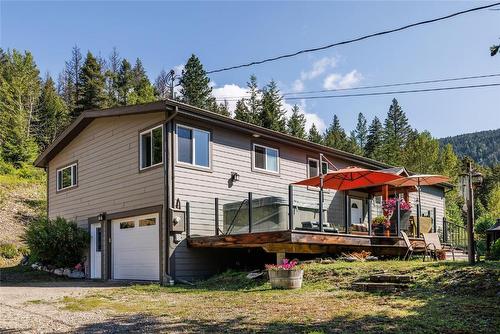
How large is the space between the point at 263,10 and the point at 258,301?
335 inches

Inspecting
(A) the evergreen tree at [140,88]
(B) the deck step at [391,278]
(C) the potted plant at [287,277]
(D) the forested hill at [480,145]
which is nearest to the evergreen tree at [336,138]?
(A) the evergreen tree at [140,88]

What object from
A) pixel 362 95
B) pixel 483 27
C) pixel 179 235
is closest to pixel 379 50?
pixel 483 27

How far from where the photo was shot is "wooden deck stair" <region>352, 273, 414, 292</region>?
8070 mm

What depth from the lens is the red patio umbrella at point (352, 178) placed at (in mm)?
12789

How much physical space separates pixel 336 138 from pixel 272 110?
925 cm

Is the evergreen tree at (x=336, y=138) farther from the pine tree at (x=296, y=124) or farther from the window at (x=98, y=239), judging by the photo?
the window at (x=98, y=239)

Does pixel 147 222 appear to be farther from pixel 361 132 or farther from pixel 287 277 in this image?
pixel 361 132

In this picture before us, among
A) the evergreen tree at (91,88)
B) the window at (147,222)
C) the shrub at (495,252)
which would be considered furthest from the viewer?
the evergreen tree at (91,88)

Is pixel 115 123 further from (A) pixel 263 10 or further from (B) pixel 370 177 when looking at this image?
(B) pixel 370 177

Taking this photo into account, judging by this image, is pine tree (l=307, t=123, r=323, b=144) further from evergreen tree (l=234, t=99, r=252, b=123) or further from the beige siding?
the beige siding

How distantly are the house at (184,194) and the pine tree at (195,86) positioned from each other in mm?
27494

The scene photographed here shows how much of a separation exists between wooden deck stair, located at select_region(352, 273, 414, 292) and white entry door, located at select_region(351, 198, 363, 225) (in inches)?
396

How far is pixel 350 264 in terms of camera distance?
10719mm

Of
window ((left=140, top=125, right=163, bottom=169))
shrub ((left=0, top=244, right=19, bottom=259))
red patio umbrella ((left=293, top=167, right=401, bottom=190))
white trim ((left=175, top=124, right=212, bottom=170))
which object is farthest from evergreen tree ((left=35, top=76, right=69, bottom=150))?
red patio umbrella ((left=293, top=167, right=401, bottom=190))
